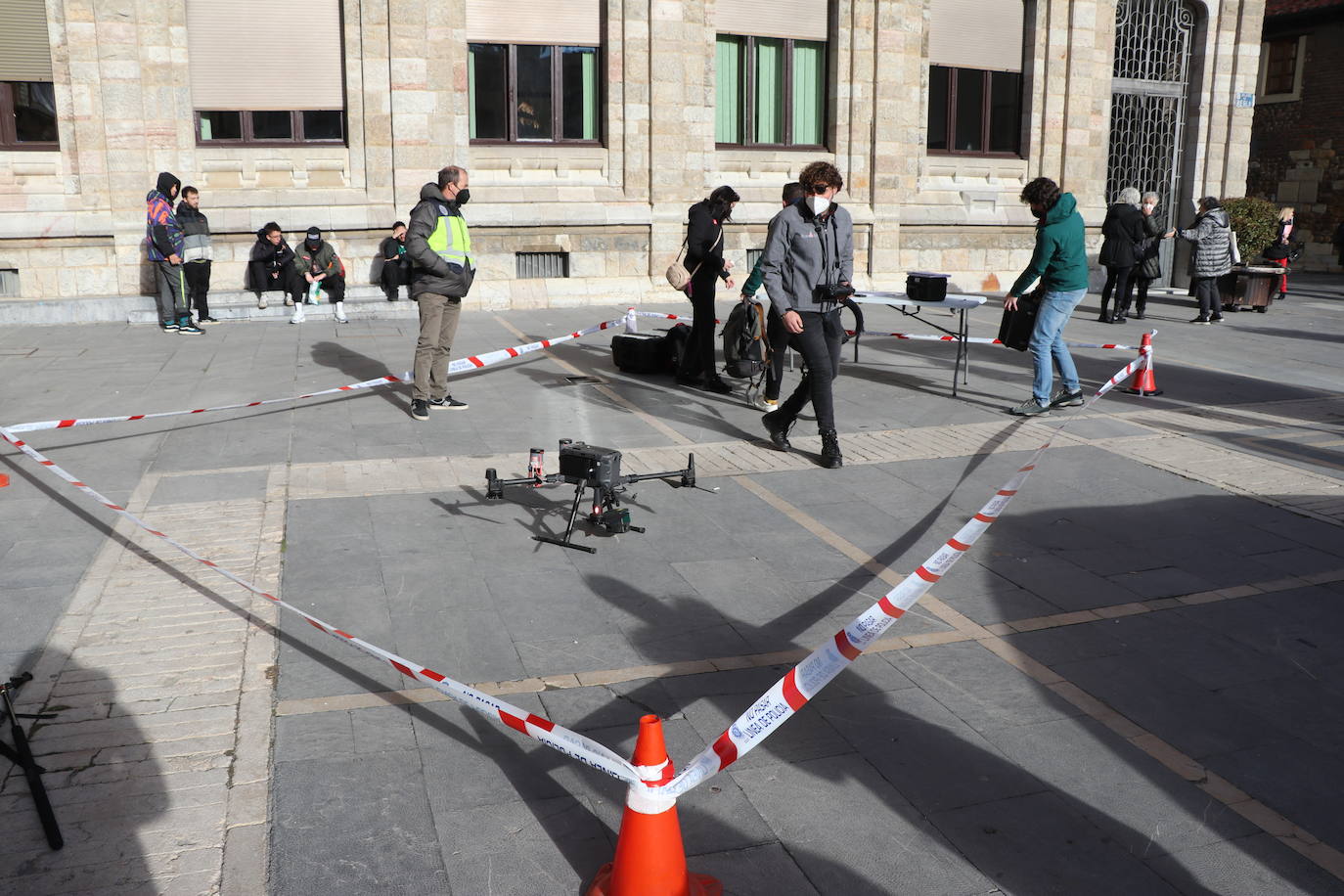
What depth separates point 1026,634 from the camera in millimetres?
5086

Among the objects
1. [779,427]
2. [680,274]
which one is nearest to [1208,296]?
[680,274]

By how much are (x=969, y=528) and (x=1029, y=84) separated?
19017mm

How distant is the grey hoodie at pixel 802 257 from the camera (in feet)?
25.9

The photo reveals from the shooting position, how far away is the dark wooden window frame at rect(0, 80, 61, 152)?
16031 mm

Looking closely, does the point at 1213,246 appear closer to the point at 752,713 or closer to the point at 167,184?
the point at 167,184

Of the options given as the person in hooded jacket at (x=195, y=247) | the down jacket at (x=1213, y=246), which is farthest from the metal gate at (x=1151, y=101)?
the person in hooded jacket at (x=195, y=247)

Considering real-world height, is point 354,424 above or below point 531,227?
below

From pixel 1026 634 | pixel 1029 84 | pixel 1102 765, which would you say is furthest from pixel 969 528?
pixel 1029 84

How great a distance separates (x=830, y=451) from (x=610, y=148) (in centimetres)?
1136

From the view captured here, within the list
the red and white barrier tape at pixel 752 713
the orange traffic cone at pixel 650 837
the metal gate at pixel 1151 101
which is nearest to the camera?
the orange traffic cone at pixel 650 837

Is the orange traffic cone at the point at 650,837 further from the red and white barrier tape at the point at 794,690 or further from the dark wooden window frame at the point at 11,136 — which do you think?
the dark wooden window frame at the point at 11,136

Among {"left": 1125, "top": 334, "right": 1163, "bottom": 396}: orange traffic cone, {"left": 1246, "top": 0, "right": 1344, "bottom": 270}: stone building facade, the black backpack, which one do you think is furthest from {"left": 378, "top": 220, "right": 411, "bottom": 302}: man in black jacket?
{"left": 1246, "top": 0, "right": 1344, "bottom": 270}: stone building facade

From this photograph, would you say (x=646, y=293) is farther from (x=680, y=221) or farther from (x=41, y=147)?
(x=41, y=147)

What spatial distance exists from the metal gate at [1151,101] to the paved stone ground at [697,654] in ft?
47.8
